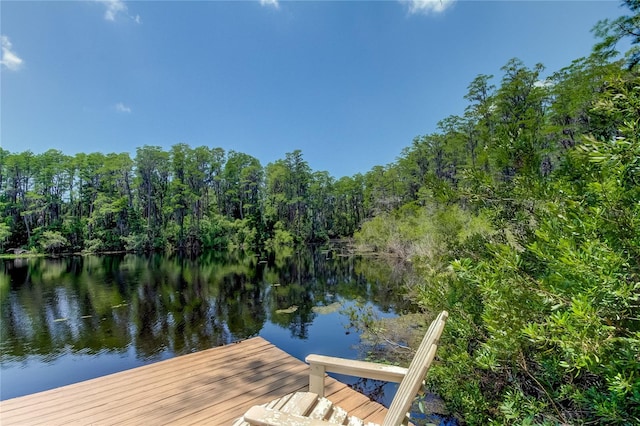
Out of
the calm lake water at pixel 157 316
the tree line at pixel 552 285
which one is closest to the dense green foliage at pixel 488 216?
the tree line at pixel 552 285

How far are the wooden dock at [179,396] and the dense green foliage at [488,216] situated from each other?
3.61 feet

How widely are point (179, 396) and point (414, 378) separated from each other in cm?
204

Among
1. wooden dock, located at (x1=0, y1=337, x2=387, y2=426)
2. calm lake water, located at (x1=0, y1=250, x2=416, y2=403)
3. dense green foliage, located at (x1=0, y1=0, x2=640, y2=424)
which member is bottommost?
calm lake water, located at (x1=0, y1=250, x2=416, y2=403)

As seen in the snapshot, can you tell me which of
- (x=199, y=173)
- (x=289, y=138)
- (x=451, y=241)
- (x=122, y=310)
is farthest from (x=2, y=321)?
(x=289, y=138)

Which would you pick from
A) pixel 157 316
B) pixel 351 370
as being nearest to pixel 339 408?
pixel 351 370

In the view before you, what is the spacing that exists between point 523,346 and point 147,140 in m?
35.0

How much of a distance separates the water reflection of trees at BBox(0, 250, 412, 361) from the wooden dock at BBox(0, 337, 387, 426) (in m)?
1.81

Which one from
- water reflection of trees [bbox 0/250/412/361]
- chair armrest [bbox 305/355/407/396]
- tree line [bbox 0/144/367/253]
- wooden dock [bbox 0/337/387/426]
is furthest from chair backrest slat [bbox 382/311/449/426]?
tree line [bbox 0/144/367/253]

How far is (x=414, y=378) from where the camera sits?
1.17 m

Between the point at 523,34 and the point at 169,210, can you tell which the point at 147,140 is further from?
the point at 523,34

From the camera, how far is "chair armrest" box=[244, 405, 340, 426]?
1.11m

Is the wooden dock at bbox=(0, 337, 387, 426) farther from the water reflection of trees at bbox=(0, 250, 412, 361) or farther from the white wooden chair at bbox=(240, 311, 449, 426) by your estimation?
the water reflection of trees at bbox=(0, 250, 412, 361)

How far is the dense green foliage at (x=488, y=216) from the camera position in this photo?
1.09 metres

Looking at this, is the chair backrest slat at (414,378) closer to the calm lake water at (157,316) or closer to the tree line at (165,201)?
the calm lake water at (157,316)
